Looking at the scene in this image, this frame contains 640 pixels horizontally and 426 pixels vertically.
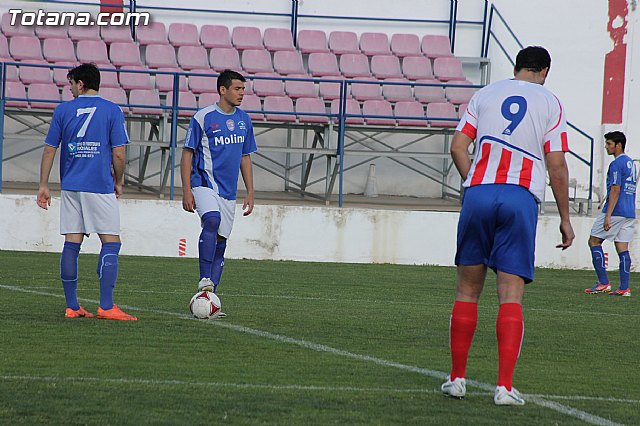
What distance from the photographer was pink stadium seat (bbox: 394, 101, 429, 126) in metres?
17.7

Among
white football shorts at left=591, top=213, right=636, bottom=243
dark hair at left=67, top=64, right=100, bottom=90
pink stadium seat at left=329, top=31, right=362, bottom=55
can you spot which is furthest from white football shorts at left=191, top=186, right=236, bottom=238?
pink stadium seat at left=329, top=31, right=362, bottom=55

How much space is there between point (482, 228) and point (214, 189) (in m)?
3.58

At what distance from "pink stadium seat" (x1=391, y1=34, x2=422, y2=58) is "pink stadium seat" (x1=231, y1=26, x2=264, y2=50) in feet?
8.29

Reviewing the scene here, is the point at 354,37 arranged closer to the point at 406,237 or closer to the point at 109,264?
the point at 406,237

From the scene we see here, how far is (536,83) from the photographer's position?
5.25 m

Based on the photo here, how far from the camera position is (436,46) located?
1966 centimetres

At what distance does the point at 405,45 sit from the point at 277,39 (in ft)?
7.95

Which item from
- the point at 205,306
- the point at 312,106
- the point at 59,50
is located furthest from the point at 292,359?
the point at 59,50

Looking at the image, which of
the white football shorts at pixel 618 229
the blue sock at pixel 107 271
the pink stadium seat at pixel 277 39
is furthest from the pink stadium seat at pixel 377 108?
the blue sock at pixel 107 271

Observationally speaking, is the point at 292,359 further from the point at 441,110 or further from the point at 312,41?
the point at 312,41

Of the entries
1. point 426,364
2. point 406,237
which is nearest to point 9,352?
point 426,364

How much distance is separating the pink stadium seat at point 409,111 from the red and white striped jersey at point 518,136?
12584mm

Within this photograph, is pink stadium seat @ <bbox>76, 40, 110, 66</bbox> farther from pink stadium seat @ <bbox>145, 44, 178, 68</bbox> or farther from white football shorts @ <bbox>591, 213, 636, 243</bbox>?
white football shorts @ <bbox>591, 213, 636, 243</bbox>

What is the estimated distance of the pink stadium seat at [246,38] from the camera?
19.0 metres
